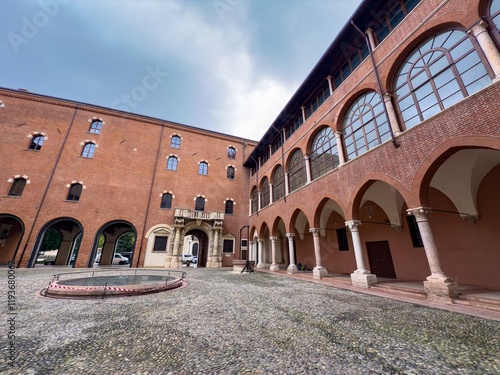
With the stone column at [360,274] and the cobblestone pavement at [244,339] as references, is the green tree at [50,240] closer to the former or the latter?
the cobblestone pavement at [244,339]

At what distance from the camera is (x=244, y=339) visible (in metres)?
3.43

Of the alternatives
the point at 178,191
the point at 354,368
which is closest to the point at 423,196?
the point at 354,368

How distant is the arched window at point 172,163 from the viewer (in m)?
21.2

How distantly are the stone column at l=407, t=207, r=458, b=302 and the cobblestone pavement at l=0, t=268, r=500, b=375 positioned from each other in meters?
1.07

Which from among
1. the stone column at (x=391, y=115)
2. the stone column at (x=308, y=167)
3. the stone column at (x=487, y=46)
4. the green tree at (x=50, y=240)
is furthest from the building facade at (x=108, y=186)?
the stone column at (x=487, y=46)

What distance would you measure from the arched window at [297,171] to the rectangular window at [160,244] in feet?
41.4

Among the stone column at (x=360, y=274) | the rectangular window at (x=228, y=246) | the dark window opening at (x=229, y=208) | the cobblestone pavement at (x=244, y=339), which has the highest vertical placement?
the dark window opening at (x=229, y=208)

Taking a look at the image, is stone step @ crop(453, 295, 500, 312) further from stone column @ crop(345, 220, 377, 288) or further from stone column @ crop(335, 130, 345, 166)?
stone column @ crop(335, 130, 345, 166)

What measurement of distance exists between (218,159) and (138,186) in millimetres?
8890

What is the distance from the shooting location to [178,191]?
20.6m

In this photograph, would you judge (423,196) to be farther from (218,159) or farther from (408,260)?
(218,159)

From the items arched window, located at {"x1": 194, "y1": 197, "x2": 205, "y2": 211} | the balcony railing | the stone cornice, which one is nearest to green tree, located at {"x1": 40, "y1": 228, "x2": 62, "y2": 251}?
the stone cornice

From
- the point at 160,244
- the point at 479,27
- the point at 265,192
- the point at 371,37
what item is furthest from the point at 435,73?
the point at 160,244

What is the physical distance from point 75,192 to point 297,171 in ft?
62.2
